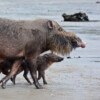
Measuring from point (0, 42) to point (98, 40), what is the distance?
9039mm

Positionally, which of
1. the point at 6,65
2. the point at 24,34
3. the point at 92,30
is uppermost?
the point at 24,34

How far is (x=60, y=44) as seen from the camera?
11.6 meters

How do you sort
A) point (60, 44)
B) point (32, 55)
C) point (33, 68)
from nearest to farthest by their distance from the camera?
point (32, 55) < point (33, 68) < point (60, 44)

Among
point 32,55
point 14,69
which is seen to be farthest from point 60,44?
point 14,69

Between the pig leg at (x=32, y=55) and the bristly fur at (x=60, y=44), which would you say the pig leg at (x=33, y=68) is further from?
the bristly fur at (x=60, y=44)

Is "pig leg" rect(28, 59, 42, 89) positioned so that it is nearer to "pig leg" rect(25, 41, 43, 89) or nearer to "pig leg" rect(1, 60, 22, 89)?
"pig leg" rect(25, 41, 43, 89)

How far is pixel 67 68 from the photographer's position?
13.6 meters

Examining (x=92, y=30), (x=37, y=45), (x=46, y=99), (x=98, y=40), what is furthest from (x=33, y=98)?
(x=92, y=30)

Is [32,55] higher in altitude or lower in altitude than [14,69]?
higher

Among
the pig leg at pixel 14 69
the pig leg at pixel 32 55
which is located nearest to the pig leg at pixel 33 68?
the pig leg at pixel 32 55

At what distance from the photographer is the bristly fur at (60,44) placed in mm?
11492

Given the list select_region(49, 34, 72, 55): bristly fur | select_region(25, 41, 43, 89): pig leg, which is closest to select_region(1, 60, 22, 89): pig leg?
select_region(25, 41, 43, 89): pig leg

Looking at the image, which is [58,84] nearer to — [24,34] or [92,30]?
[24,34]

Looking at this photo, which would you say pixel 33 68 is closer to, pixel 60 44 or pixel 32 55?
pixel 32 55
